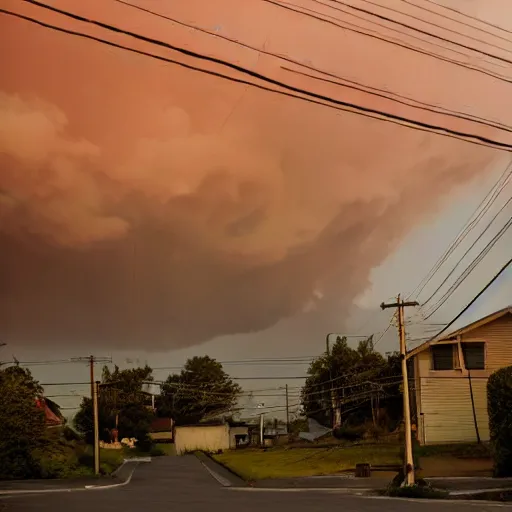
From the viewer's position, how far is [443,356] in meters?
37.8

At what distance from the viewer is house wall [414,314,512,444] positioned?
36656mm

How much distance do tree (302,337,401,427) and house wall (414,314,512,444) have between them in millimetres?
11683

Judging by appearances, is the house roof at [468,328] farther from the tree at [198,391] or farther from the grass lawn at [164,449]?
the grass lawn at [164,449]

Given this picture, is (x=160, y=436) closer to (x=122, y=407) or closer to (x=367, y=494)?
(x=122, y=407)

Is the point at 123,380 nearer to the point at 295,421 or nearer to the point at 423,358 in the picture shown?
the point at 423,358

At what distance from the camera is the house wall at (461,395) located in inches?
1443

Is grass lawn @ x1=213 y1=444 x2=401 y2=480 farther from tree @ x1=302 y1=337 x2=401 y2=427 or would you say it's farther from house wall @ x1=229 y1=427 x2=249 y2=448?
house wall @ x1=229 y1=427 x2=249 y2=448

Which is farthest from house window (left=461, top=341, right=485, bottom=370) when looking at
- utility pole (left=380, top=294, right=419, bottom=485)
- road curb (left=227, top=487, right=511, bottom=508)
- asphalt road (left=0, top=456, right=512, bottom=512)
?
asphalt road (left=0, top=456, right=512, bottom=512)

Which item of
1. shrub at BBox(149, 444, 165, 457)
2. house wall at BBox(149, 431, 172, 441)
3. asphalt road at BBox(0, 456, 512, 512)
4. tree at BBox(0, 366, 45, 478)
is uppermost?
tree at BBox(0, 366, 45, 478)

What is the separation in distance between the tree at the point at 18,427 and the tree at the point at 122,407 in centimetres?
1403

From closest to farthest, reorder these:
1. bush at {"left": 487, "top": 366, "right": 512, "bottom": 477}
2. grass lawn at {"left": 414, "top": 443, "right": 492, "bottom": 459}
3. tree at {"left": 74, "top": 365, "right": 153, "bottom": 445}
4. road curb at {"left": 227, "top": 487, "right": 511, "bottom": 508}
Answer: road curb at {"left": 227, "top": 487, "right": 511, "bottom": 508} → bush at {"left": 487, "top": 366, "right": 512, "bottom": 477} → grass lawn at {"left": 414, "top": 443, "right": 492, "bottom": 459} → tree at {"left": 74, "top": 365, "right": 153, "bottom": 445}

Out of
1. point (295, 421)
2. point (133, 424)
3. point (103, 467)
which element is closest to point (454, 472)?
point (103, 467)

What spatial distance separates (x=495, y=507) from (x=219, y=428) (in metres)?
41.8

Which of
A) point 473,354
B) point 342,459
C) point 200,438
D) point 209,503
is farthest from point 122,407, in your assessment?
point 209,503
